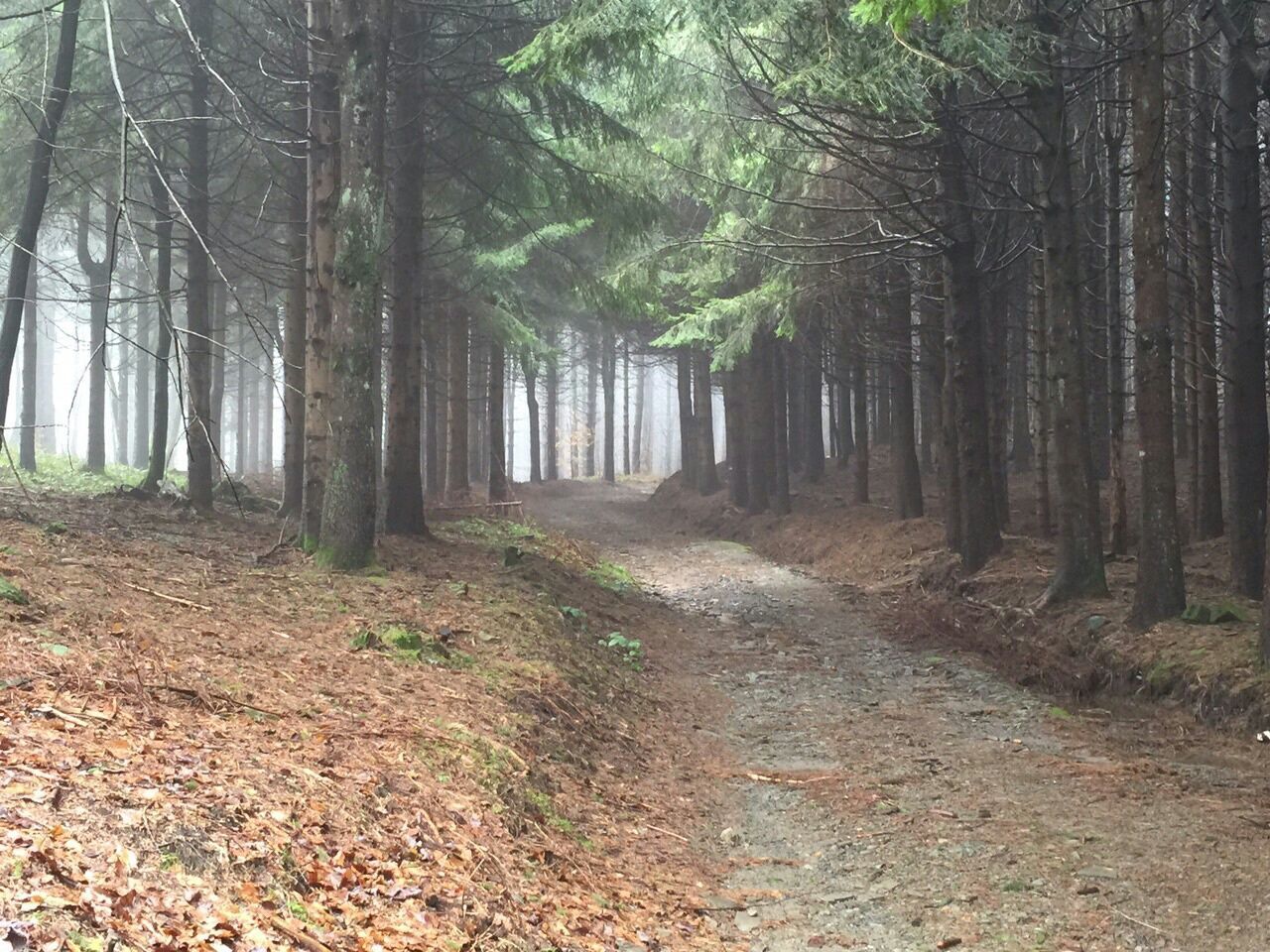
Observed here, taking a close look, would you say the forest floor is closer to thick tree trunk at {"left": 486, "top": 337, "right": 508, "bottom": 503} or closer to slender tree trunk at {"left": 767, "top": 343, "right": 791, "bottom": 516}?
slender tree trunk at {"left": 767, "top": 343, "right": 791, "bottom": 516}

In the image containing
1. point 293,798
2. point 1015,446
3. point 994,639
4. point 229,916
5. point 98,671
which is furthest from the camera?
point 1015,446

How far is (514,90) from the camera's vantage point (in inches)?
596

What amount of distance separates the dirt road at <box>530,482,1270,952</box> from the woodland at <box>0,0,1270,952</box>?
296mm

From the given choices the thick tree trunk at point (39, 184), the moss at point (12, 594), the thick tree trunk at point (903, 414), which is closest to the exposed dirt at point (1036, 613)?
the thick tree trunk at point (903, 414)

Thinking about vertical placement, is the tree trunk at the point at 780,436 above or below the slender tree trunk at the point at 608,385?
below

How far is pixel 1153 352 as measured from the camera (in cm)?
982

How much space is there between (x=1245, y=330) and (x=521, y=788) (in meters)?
9.44

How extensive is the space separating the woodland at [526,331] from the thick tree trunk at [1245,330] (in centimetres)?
4

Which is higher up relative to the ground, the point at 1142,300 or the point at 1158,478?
the point at 1142,300

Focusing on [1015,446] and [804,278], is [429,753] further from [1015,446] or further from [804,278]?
[1015,446]

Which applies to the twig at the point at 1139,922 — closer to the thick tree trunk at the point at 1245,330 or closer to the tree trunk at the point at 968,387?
the thick tree trunk at the point at 1245,330

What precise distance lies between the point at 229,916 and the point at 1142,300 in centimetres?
963

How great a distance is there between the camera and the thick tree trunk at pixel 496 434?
25.8 metres

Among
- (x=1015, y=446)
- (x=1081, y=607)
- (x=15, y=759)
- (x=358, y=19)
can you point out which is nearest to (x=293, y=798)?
(x=15, y=759)
